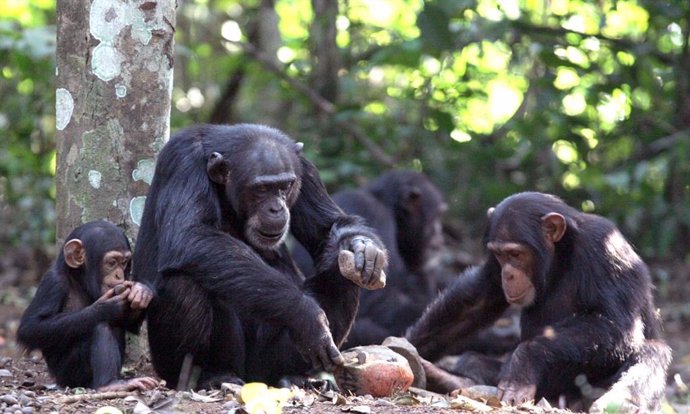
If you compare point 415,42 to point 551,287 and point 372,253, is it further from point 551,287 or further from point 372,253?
point 372,253

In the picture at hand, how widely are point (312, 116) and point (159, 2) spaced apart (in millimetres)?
6816

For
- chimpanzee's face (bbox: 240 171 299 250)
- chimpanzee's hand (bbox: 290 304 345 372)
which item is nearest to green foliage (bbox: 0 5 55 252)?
chimpanzee's face (bbox: 240 171 299 250)

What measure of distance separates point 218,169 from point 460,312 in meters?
2.35

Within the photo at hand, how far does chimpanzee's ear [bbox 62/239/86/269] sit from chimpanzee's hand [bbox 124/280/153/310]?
0.45 meters

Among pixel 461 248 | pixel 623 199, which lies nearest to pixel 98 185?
pixel 623 199

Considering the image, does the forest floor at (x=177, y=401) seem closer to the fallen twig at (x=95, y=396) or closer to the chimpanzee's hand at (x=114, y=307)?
the fallen twig at (x=95, y=396)

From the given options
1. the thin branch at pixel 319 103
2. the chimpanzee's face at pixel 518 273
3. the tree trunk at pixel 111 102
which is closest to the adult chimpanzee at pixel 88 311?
the tree trunk at pixel 111 102

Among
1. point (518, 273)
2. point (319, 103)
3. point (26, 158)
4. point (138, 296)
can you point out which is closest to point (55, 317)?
point (138, 296)

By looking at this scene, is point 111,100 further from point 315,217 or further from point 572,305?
point 572,305

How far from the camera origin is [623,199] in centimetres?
1148

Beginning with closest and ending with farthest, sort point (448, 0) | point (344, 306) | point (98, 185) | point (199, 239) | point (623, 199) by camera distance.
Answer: point (199, 239), point (344, 306), point (98, 185), point (448, 0), point (623, 199)

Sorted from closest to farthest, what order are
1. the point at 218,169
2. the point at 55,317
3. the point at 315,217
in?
the point at 55,317 → the point at 218,169 → the point at 315,217

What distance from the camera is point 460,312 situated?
7.52m

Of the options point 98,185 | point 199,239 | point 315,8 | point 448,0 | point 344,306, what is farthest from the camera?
point 315,8
